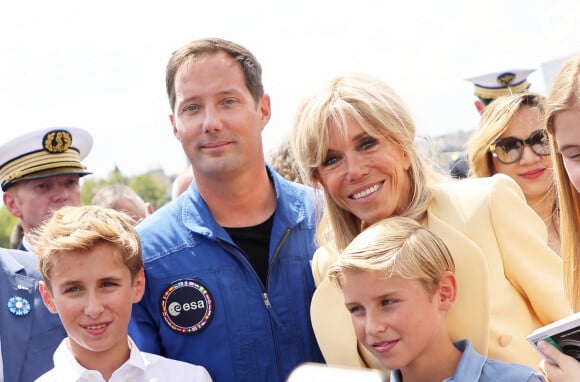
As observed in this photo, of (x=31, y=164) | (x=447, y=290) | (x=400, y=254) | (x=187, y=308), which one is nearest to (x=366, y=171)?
(x=400, y=254)

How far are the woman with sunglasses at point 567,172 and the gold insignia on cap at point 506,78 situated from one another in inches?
156

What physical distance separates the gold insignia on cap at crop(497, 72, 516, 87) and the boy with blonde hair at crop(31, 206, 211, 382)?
4.11 metres

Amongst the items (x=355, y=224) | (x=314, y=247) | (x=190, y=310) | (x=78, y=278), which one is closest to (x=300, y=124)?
(x=355, y=224)

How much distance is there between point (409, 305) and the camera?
9.00 ft

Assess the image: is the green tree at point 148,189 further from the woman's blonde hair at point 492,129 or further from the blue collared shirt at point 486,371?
the blue collared shirt at point 486,371

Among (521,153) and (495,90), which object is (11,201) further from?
(495,90)

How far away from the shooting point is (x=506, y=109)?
491 cm

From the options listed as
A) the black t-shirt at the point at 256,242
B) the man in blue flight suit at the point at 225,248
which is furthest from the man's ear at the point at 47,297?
the black t-shirt at the point at 256,242

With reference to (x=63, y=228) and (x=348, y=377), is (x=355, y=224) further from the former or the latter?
(x=348, y=377)

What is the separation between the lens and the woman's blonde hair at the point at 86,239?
135 inches

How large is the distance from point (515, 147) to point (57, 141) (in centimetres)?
321

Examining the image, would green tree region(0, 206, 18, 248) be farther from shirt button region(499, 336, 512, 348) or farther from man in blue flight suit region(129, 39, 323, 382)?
shirt button region(499, 336, 512, 348)

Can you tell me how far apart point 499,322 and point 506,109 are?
2357 millimetres

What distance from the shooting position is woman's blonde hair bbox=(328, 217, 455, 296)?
277 cm
